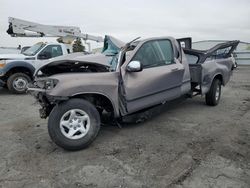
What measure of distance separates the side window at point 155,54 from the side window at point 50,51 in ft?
19.6

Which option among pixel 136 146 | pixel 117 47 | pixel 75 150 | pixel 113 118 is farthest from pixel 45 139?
pixel 117 47

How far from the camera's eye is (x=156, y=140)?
493 cm

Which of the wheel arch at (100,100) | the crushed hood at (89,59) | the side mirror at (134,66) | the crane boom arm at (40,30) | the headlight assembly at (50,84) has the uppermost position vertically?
the crane boom arm at (40,30)

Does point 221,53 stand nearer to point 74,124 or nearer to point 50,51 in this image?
point 74,124

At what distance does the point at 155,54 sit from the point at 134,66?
3.39 ft

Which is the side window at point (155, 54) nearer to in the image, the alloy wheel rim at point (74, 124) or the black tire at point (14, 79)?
the alloy wheel rim at point (74, 124)

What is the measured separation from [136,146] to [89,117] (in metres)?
0.92

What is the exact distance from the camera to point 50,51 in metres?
10.9

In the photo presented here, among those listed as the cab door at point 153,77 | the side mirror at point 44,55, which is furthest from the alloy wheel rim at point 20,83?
the cab door at point 153,77

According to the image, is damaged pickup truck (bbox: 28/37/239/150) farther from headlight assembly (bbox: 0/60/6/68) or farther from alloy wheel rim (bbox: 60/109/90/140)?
headlight assembly (bbox: 0/60/6/68)

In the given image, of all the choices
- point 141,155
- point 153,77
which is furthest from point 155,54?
→ point 141,155

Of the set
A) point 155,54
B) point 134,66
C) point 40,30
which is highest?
point 40,30

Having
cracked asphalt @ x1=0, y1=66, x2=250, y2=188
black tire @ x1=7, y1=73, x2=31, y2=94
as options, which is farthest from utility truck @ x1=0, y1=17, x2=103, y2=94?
cracked asphalt @ x1=0, y1=66, x2=250, y2=188

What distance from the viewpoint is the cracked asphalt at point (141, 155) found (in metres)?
3.52
